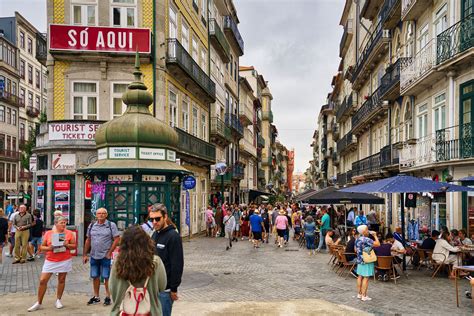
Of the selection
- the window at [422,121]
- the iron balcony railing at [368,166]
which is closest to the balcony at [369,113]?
the iron balcony railing at [368,166]

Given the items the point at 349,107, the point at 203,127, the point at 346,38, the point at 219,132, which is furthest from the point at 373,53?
the point at 346,38

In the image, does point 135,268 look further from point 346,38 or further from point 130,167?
point 346,38

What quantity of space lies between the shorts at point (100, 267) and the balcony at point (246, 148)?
37.8m

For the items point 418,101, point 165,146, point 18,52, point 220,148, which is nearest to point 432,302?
point 165,146

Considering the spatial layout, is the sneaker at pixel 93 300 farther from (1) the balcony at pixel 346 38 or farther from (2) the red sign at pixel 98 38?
(1) the balcony at pixel 346 38

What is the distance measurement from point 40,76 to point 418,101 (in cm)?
5072

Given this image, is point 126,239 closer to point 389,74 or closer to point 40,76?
point 389,74

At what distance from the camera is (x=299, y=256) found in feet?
55.1

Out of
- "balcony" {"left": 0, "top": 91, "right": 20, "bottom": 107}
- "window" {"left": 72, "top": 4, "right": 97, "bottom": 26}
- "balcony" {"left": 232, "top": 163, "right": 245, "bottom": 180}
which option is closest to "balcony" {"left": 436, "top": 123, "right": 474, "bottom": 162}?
"window" {"left": 72, "top": 4, "right": 97, "bottom": 26}

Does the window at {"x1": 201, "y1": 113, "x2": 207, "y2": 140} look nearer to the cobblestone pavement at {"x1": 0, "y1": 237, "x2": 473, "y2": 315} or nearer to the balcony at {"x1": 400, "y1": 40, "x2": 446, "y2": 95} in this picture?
the balcony at {"x1": 400, "y1": 40, "x2": 446, "y2": 95}

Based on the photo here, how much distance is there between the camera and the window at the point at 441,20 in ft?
57.1

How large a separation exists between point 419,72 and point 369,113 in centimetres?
1091

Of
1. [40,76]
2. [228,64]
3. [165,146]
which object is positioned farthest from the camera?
[40,76]

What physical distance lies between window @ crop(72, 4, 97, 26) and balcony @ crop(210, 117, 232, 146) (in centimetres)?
1329
